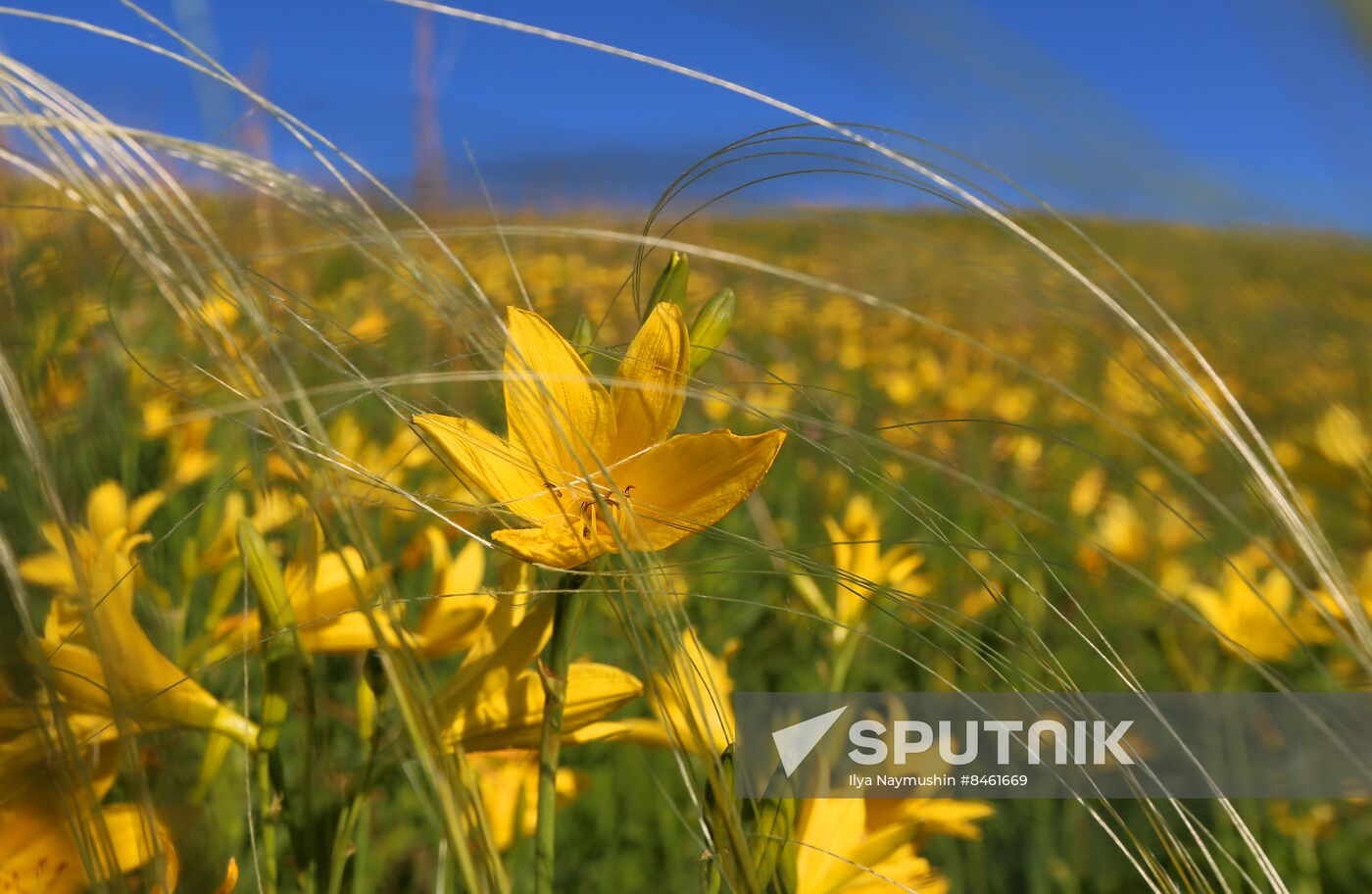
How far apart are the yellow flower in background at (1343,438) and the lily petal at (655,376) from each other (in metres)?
0.56

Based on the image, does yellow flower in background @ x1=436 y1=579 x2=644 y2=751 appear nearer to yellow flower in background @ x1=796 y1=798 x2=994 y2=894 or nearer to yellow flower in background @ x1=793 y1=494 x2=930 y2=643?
yellow flower in background @ x1=796 y1=798 x2=994 y2=894

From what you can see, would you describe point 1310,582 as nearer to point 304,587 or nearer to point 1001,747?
point 1001,747

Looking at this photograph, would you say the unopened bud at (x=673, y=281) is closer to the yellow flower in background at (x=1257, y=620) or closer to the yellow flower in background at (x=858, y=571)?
the yellow flower in background at (x=858, y=571)

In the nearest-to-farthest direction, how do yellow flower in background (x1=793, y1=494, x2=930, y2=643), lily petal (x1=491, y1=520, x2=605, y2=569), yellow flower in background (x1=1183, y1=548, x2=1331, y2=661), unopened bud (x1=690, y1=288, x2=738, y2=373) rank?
1. lily petal (x1=491, y1=520, x2=605, y2=569)
2. unopened bud (x1=690, y1=288, x2=738, y2=373)
3. yellow flower in background (x1=793, y1=494, x2=930, y2=643)
4. yellow flower in background (x1=1183, y1=548, x2=1331, y2=661)

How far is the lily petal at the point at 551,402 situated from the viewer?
0.33 m

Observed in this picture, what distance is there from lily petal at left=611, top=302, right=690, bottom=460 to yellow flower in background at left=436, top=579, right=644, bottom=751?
8 cm

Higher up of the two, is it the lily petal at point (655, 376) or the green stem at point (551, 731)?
the lily petal at point (655, 376)

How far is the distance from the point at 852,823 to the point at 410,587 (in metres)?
0.84

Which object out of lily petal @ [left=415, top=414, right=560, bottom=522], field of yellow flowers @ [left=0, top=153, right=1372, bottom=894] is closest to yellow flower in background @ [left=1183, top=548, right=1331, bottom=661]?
field of yellow flowers @ [left=0, top=153, right=1372, bottom=894]

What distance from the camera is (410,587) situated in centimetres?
115

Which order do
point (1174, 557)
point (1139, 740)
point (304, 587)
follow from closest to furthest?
point (304, 587) < point (1139, 740) < point (1174, 557)

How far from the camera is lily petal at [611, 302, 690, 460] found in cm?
34

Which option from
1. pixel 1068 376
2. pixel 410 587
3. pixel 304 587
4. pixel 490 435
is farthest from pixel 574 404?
pixel 1068 376

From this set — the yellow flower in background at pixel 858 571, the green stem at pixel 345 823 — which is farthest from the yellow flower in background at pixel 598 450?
the yellow flower in background at pixel 858 571
